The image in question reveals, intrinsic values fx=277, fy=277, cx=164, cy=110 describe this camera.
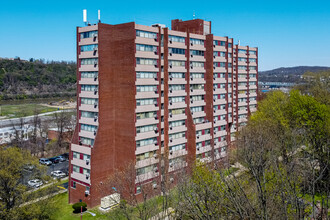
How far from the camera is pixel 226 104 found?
54594mm

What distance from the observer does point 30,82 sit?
176 m

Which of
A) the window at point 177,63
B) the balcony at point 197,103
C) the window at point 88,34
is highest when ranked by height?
the window at point 88,34

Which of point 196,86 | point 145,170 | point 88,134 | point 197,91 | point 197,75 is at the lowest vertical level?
point 145,170

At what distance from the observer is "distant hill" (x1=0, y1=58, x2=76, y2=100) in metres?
164

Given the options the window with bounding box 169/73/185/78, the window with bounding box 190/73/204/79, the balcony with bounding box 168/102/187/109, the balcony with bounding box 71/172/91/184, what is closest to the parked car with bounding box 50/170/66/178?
the balcony with bounding box 71/172/91/184

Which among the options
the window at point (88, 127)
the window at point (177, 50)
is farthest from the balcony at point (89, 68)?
the window at point (177, 50)

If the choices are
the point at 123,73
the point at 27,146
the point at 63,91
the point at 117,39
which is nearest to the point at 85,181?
the point at 123,73

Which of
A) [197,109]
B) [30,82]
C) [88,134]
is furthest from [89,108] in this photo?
[30,82]

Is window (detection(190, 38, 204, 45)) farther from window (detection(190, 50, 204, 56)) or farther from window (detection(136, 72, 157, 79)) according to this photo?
window (detection(136, 72, 157, 79))

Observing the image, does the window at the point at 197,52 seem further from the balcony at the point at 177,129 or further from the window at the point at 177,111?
the balcony at the point at 177,129

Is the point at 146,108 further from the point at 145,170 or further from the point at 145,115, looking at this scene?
the point at 145,170

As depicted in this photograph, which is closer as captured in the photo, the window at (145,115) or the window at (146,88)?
the window at (146,88)

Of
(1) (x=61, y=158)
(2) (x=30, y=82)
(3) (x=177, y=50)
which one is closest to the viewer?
(3) (x=177, y=50)

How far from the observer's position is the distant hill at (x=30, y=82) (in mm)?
163625
